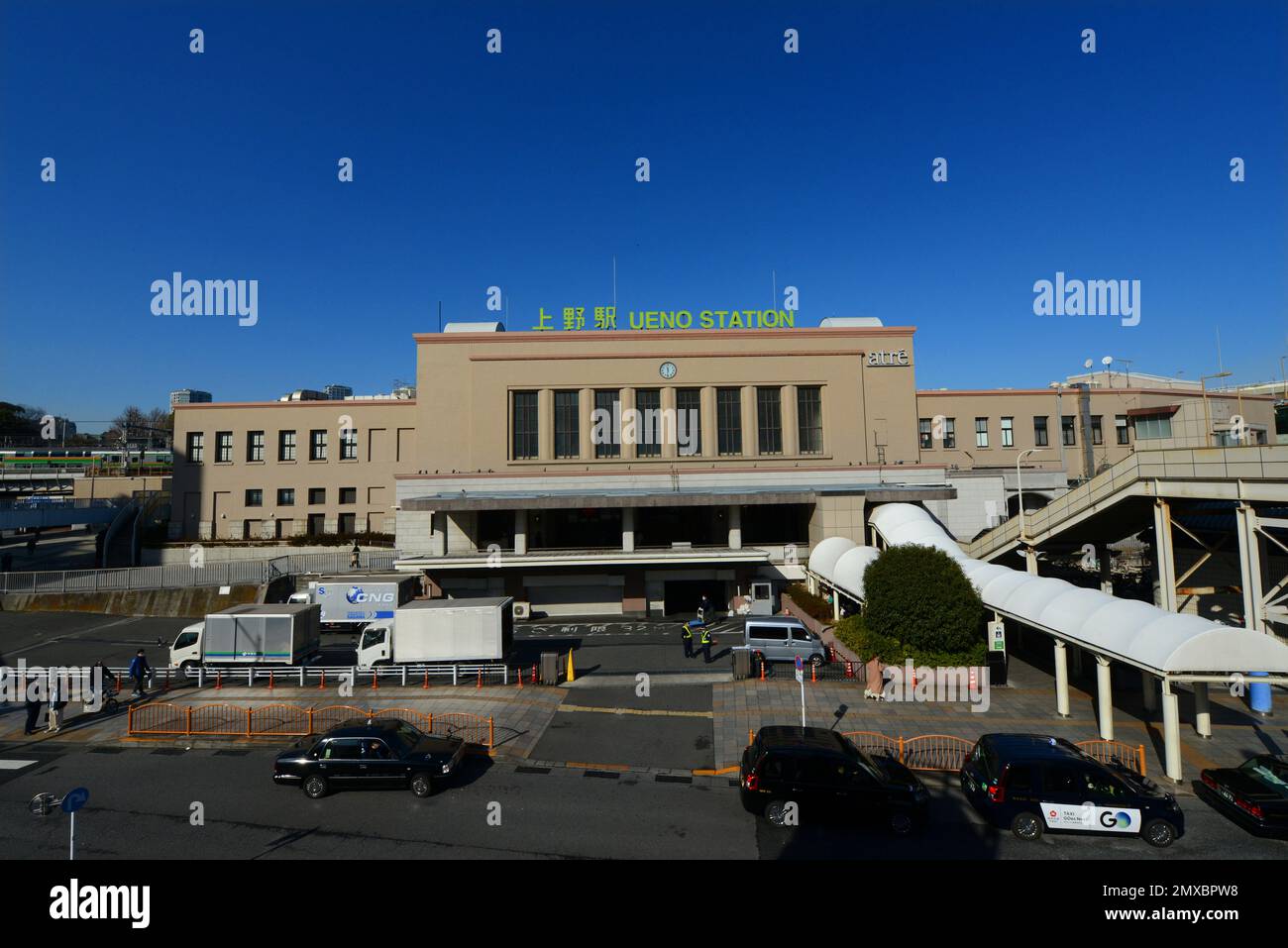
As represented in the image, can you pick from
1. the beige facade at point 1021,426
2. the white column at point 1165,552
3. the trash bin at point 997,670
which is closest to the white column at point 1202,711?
the white column at point 1165,552

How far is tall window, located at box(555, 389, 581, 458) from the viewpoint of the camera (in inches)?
1772

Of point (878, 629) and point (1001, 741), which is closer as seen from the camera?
point (1001, 741)

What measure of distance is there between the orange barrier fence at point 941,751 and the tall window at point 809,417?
95.1 ft

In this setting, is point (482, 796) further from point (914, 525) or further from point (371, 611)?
point (914, 525)

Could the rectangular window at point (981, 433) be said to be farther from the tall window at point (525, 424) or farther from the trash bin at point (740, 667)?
the trash bin at point (740, 667)

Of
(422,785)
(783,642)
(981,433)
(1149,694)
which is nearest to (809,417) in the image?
(981,433)

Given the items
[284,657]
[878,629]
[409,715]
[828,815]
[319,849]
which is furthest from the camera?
[284,657]

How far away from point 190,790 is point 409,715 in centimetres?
600

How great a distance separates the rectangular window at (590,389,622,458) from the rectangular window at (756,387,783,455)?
9910 millimetres

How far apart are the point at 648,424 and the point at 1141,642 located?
106ft

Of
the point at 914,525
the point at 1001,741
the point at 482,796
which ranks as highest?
the point at 914,525

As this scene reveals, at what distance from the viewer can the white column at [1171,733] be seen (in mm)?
15484
